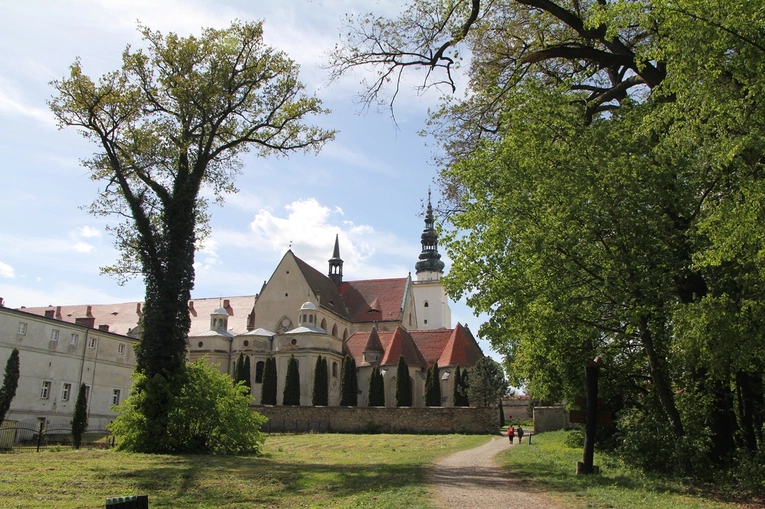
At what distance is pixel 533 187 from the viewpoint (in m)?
13.9

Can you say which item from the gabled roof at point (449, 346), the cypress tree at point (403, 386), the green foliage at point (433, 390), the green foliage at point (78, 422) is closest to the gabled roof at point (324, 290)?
the gabled roof at point (449, 346)

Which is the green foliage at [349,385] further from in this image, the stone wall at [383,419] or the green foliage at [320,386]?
the stone wall at [383,419]

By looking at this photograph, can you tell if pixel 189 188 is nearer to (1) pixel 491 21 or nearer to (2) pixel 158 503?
(1) pixel 491 21

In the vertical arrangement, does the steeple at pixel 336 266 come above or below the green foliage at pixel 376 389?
above

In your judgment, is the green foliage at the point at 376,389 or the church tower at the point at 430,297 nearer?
the green foliage at the point at 376,389

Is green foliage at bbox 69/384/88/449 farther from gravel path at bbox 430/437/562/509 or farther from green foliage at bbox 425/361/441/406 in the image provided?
green foliage at bbox 425/361/441/406

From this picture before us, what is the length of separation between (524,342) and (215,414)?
9.78 metres

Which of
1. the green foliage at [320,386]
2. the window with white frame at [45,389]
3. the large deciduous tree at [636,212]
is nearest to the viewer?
the large deciduous tree at [636,212]

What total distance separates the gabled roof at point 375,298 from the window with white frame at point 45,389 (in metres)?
33.4

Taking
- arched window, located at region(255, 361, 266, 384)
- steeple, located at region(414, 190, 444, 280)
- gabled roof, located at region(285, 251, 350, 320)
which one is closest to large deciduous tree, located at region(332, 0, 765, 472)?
arched window, located at region(255, 361, 266, 384)

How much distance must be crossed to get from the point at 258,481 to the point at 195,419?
797 centimetres

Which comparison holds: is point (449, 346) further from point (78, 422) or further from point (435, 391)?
point (78, 422)

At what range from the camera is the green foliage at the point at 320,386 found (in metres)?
49.3

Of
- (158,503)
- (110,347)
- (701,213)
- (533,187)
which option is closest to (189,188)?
(533,187)
